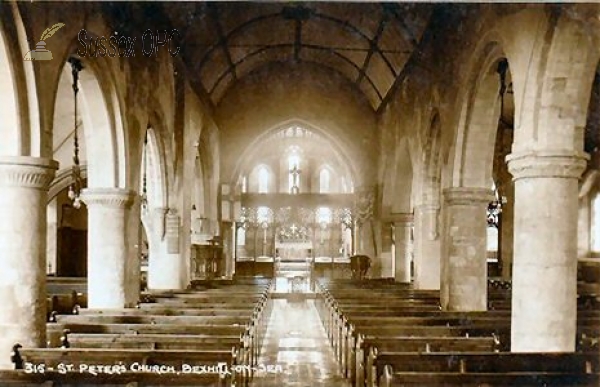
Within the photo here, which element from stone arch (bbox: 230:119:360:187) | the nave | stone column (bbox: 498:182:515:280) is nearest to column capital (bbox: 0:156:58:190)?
the nave

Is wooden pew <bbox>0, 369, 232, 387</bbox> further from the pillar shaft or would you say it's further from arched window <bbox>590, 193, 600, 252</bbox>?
arched window <bbox>590, 193, 600, 252</bbox>

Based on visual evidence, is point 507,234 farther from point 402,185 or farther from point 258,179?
point 258,179

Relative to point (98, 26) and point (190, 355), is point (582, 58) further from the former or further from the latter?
point (98, 26)

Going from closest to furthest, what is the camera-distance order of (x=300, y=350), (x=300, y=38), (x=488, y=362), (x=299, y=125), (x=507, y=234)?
(x=488, y=362)
(x=300, y=350)
(x=300, y=38)
(x=507, y=234)
(x=299, y=125)

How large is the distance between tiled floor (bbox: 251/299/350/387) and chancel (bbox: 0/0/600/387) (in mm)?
83

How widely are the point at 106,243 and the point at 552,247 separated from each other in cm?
747

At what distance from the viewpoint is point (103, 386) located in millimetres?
5293

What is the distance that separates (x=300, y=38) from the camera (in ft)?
73.3

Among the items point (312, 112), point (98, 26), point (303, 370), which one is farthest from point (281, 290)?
point (98, 26)

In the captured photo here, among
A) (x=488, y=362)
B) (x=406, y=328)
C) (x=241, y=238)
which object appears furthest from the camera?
(x=241, y=238)

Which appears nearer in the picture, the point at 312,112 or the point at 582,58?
the point at 582,58

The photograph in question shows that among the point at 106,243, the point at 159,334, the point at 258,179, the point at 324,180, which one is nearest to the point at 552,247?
the point at 159,334

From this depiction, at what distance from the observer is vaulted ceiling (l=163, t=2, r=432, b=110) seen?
1767 cm

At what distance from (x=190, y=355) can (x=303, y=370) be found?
506 cm
